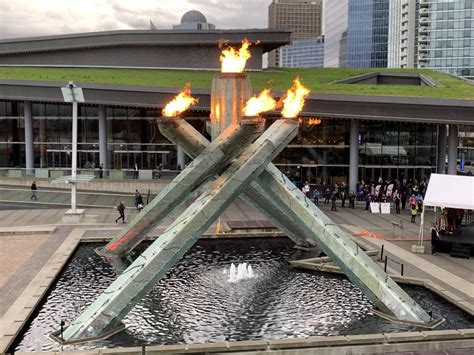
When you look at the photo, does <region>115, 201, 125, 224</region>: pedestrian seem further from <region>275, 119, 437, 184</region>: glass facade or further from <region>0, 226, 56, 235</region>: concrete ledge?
<region>275, 119, 437, 184</region>: glass facade

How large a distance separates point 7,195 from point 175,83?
17.0 m

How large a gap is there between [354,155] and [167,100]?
52.4ft

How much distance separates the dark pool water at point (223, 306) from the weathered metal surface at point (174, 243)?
2.17ft

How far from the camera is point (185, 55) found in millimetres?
62656

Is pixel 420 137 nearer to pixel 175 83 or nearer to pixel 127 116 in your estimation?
pixel 175 83

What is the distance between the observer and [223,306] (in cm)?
1892

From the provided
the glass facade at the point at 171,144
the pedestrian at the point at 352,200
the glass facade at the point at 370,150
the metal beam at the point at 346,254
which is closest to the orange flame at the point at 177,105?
the metal beam at the point at 346,254

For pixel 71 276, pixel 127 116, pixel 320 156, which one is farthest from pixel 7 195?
pixel 320 156

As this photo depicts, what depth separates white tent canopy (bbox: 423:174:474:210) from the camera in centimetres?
2608

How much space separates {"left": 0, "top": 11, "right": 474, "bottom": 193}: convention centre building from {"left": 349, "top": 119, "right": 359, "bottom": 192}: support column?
0.28ft

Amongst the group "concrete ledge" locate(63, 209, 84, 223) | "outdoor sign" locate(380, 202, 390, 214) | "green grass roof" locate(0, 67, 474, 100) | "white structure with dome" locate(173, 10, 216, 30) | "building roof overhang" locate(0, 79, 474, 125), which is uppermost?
"white structure with dome" locate(173, 10, 216, 30)

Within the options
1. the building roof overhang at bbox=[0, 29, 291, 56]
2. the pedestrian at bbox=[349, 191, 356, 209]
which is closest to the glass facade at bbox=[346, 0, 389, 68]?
the building roof overhang at bbox=[0, 29, 291, 56]

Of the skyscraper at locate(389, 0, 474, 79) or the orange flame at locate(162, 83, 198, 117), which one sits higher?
the skyscraper at locate(389, 0, 474, 79)

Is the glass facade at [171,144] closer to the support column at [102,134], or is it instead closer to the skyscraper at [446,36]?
the support column at [102,134]
